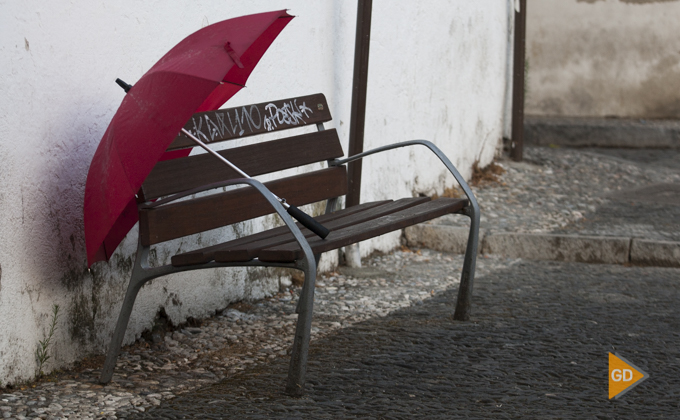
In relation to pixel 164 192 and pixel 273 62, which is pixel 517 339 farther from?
pixel 273 62

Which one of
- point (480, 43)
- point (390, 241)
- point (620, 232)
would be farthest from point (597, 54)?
point (390, 241)

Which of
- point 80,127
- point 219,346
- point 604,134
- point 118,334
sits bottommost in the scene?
point 219,346

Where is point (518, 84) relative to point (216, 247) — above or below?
above

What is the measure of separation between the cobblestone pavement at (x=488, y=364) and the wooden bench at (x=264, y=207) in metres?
→ 0.19

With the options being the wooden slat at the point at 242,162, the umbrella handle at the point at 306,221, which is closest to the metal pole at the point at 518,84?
the wooden slat at the point at 242,162

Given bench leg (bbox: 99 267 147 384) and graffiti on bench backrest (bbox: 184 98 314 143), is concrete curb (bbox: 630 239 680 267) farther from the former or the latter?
bench leg (bbox: 99 267 147 384)

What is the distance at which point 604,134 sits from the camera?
8.50 meters

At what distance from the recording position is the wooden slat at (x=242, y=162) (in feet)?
8.87

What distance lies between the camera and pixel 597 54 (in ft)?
30.1

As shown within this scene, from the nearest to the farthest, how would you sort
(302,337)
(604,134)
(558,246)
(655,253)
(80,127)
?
(302,337) < (80,127) < (655,253) < (558,246) < (604,134)

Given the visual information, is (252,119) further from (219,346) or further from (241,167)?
(219,346)

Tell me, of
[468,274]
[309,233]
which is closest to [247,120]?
[309,233]

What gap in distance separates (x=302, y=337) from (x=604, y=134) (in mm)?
6965

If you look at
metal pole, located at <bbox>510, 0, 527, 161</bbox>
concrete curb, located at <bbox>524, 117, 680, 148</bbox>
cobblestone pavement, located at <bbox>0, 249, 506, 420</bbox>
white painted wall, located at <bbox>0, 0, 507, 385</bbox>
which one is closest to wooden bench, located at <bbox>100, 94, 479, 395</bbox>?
cobblestone pavement, located at <bbox>0, 249, 506, 420</bbox>
